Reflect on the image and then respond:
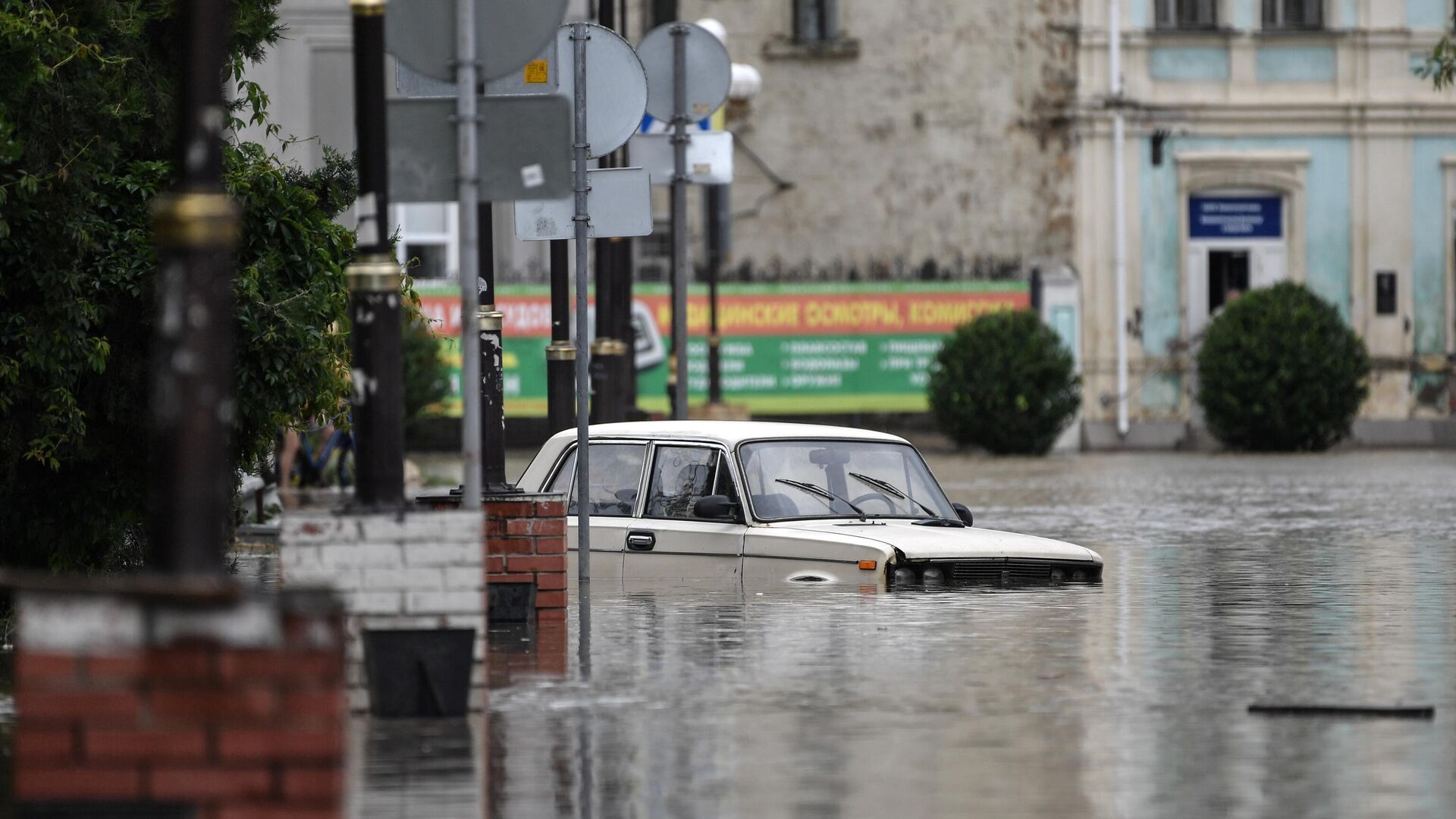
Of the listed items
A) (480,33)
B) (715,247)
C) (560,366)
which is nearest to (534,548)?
(480,33)

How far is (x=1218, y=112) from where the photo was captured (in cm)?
3916

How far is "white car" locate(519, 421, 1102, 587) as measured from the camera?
1264 cm

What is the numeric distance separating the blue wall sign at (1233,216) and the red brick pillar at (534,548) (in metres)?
29.0

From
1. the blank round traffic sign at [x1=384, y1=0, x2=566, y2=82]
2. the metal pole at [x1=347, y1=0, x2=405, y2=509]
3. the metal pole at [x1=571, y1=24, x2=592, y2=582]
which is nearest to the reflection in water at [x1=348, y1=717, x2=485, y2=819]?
the metal pole at [x1=347, y1=0, x2=405, y2=509]

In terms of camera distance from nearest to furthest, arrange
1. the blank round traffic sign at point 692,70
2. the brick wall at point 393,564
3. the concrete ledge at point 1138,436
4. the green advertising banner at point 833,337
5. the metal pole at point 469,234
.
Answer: the brick wall at point 393,564 → the metal pole at point 469,234 → the blank round traffic sign at point 692,70 → the green advertising banner at point 833,337 → the concrete ledge at point 1138,436

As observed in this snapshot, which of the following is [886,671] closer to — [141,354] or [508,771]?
[508,771]

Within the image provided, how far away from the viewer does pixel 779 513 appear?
13164 millimetres

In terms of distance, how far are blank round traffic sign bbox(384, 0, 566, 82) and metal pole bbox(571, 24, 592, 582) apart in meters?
2.53

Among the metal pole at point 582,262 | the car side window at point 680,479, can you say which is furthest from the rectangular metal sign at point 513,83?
the car side window at point 680,479

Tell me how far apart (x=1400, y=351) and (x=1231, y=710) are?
3185 centimetres

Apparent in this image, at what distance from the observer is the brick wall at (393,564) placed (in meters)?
8.15

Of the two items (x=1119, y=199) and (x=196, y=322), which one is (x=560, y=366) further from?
(x=1119, y=199)

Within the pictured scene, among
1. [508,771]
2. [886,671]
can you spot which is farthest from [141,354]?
[508,771]

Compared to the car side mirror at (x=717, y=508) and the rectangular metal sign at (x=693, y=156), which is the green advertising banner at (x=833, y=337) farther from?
the car side mirror at (x=717, y=508)
